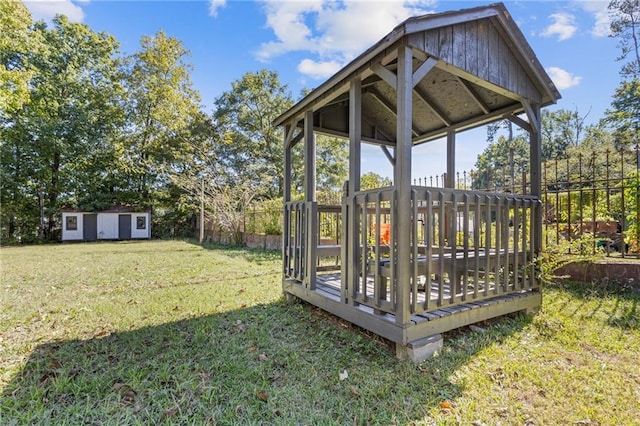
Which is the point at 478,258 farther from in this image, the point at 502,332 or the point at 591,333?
the point at 591,333

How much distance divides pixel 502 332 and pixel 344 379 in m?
1.85

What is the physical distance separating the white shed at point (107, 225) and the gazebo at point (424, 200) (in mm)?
18004

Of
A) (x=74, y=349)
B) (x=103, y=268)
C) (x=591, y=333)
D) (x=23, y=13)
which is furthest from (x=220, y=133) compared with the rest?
(x=591, y=333)

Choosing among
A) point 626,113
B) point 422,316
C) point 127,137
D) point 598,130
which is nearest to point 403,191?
point 422,316

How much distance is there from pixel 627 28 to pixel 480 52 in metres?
19.4

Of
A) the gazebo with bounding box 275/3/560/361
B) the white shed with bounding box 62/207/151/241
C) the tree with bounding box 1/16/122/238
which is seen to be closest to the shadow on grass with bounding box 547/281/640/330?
the gazebo with bounding box 275/3/560/361

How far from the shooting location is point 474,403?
1990 mm

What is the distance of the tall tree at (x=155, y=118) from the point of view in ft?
66.2

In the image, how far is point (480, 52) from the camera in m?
3.09

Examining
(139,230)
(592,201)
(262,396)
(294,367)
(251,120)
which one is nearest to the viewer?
(262,396)

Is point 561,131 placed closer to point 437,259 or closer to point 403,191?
point 437,259

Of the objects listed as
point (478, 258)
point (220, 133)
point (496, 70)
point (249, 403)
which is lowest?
point (249, 403)

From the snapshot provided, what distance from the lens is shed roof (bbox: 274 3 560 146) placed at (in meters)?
2.71

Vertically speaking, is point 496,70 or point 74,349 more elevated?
point 496,70
